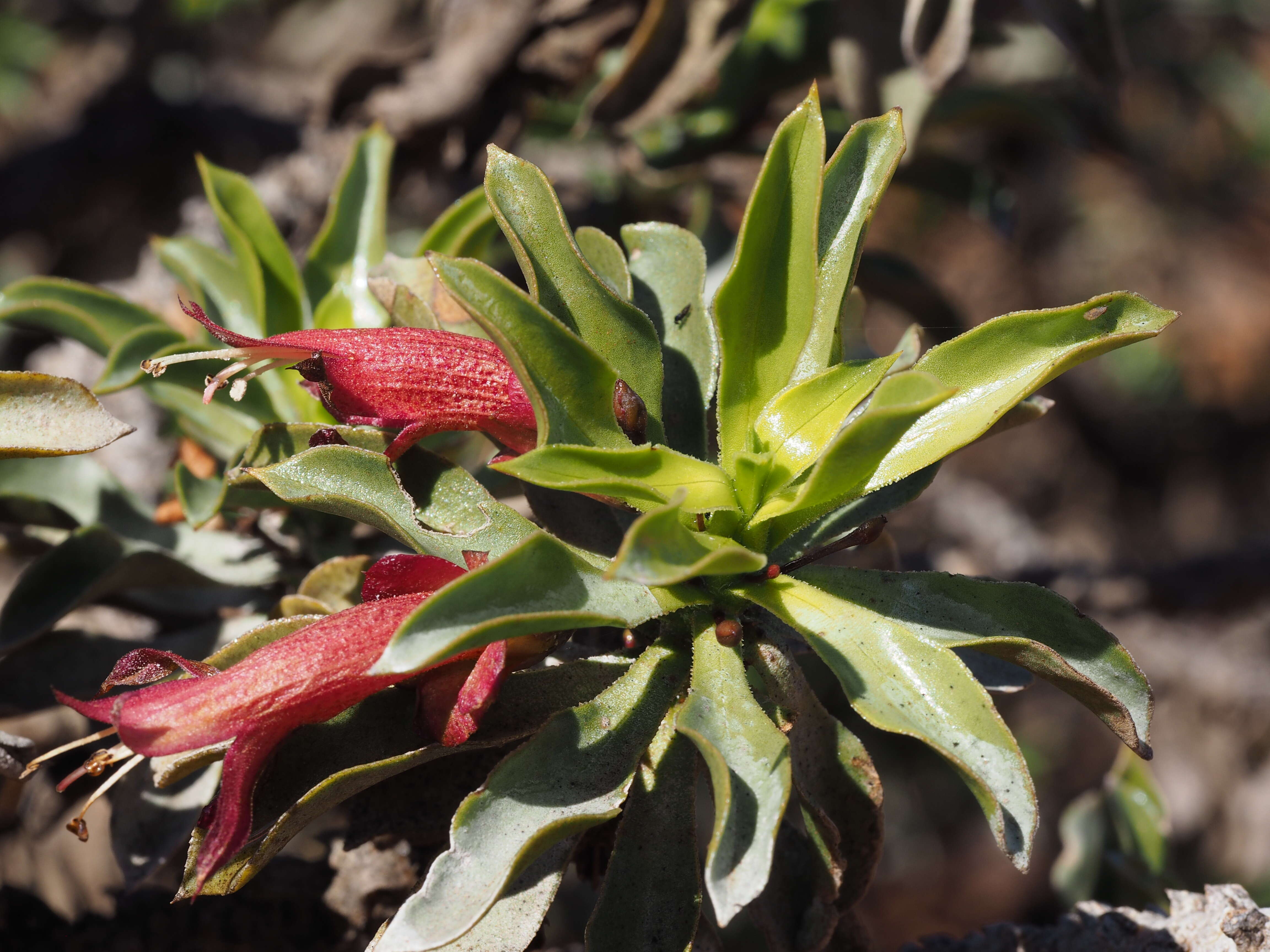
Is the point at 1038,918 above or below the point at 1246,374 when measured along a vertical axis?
below

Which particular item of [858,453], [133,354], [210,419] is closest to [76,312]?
[133,354]

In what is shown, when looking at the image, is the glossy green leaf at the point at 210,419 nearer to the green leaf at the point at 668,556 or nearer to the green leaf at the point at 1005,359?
the green leaf at the point at 668,556

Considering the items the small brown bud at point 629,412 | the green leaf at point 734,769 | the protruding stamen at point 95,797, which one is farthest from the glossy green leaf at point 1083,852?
the protruding stamen at point 95,797

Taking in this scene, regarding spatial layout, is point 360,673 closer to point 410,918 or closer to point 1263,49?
point 410,918

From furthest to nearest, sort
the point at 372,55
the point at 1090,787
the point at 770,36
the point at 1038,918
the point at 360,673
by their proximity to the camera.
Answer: the point at 1090,787, the point at 1038,918, the point at 372,55, the point at 770,36, the point at 360,673

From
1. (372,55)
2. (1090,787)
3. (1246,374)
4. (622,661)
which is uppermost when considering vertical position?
(372,55)

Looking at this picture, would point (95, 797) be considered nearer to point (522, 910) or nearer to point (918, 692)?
point (522, 910)

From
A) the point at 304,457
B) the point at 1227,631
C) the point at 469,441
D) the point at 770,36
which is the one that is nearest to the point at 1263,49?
the point at 1227,631
